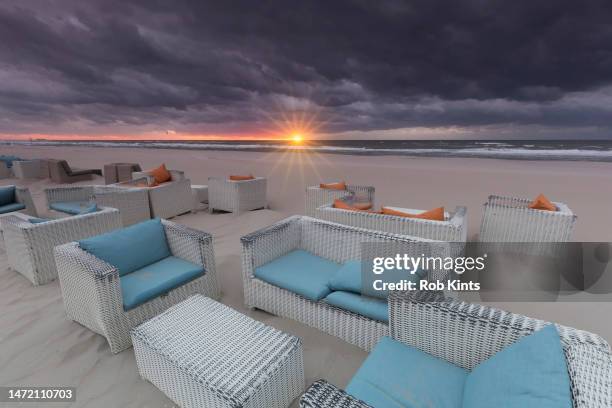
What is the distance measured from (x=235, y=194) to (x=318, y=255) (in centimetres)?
292

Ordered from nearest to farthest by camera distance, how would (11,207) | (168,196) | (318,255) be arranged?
(318,255), (11,207), (168,196)

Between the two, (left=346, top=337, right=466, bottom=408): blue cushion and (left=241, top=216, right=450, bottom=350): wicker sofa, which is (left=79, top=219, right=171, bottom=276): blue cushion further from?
(left=346, top=337, right=466, bottom=408): blue cushion

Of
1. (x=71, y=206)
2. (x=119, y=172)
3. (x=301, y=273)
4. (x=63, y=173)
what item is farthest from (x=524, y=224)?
(x=63, y=173)

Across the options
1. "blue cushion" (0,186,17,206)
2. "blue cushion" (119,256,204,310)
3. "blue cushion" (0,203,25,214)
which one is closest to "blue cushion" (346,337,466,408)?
"blue cushion" (119,256,204,310)

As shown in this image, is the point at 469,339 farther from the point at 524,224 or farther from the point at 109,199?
the point at 109,199

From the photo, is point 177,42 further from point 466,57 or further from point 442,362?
point 466,57

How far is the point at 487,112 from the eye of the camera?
23781 millimetres

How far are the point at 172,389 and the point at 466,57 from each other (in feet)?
57.3

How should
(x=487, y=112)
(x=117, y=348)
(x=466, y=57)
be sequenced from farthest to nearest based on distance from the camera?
(x=487, y=112) → (x=466, y=57) → (x=117, y=348)

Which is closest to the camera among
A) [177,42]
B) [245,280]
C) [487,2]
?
[245,280]

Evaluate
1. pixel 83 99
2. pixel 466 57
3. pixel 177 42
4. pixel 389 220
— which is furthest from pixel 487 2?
pixel 83 99

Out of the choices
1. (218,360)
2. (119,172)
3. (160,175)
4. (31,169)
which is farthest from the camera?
→ (31,169)

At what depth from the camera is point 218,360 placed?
138cm

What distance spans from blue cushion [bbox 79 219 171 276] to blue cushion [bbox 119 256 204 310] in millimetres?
72
